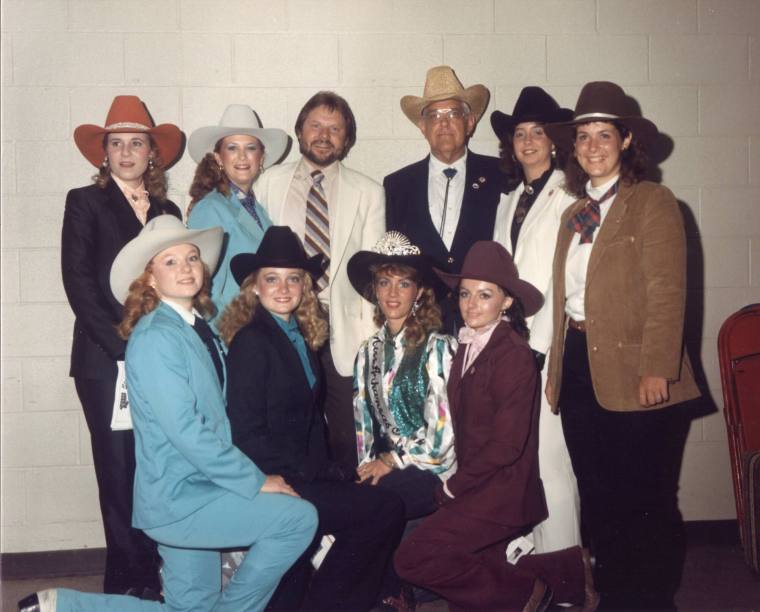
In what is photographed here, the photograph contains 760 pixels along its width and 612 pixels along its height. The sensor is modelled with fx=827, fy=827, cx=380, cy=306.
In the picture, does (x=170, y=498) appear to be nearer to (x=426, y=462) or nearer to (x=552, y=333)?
(x=426, y=462)

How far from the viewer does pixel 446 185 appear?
146 inches

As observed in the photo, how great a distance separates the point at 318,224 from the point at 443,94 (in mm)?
807

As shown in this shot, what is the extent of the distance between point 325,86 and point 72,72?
1160 mm

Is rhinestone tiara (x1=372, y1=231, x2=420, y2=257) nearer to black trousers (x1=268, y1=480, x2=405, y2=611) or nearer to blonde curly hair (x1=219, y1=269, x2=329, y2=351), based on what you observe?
blonde curly hair (x1=219, y1=269, x2=329, y2=351)

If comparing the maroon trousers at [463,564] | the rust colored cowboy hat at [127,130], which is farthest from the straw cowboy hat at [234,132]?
the maroon trousers at [463,564]

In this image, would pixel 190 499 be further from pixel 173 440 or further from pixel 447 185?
pixel 447 185

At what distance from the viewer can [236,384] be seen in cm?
287

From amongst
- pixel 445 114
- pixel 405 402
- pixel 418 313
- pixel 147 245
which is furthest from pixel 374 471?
pixel 445 114

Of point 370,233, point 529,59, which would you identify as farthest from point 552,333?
point 529,59

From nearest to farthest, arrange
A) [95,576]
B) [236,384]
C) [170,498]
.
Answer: [170,498], [236,384], [95,576]

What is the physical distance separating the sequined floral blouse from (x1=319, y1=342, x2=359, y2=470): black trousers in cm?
33

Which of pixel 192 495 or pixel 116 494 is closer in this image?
pixel 192 495

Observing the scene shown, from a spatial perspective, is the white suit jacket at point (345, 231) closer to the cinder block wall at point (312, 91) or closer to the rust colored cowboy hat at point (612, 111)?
the cinder block wall at point (312, 91)

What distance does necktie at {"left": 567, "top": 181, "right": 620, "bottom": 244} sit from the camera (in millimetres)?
2963
